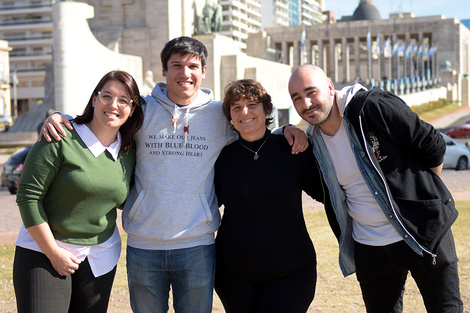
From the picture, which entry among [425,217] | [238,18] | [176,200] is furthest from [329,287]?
[238,18]

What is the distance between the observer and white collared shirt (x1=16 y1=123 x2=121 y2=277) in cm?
336

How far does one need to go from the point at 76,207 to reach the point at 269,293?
4.14 ft

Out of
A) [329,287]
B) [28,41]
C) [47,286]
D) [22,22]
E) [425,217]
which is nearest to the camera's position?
[47,286]

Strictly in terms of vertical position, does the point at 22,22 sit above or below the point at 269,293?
above

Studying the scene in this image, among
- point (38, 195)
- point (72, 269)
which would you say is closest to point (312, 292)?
point (72, 269)

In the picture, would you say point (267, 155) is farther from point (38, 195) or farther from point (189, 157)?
point (38, 195)

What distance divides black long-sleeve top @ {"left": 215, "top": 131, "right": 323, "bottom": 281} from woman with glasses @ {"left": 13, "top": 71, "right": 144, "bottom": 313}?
0.66 m

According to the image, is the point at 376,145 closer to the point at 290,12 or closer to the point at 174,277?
the point at 174,277

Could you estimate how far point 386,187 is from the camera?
3543 mm

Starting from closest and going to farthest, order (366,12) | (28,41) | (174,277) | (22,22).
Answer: (174,277) → (28,41) → (22,22) → (366,12)

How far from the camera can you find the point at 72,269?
331 cm

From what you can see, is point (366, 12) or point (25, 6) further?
point (366, 12)

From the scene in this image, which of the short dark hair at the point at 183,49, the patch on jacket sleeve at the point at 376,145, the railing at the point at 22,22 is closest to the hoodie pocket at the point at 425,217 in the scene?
the patch on jacket sleeve at the point at 376,145

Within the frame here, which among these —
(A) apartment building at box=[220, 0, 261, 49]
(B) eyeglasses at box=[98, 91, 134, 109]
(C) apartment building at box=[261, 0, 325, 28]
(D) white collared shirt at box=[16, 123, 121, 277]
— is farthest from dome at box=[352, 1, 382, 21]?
(D) white collared shirt at box=[16, 123, 121, 277]
